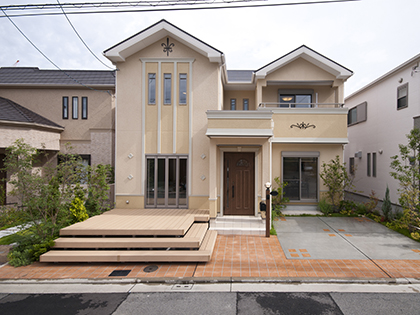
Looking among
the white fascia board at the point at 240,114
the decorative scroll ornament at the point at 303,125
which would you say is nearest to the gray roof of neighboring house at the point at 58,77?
the white fascia board at the point at 240,114

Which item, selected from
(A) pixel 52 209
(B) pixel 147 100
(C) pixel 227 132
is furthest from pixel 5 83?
(C) pixel 227 132

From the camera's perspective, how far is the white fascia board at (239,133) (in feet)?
28.3

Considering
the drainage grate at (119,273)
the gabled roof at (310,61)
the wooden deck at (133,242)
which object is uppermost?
the gabled roof at (310,61)

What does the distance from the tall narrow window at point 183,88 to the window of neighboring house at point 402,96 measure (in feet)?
32.3

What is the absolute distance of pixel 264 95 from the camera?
12.5 meters

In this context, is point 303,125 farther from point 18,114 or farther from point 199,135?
point 18,114

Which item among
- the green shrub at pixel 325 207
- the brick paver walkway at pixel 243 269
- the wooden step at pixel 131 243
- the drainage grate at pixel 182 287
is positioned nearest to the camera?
the drainage grate at pixel 182 287

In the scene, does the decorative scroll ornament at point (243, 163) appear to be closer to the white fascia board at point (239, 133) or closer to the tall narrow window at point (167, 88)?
the white fascia board at point (239, 133)

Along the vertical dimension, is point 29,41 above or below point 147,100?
above

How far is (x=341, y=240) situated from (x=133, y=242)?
6.04 metres

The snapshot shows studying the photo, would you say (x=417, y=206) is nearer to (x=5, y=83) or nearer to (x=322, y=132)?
(x=322, y=132)

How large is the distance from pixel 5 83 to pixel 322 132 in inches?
603

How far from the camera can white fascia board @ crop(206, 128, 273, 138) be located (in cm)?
862

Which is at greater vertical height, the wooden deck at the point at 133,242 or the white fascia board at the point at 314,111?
the white fascia board at the point at 314,111
